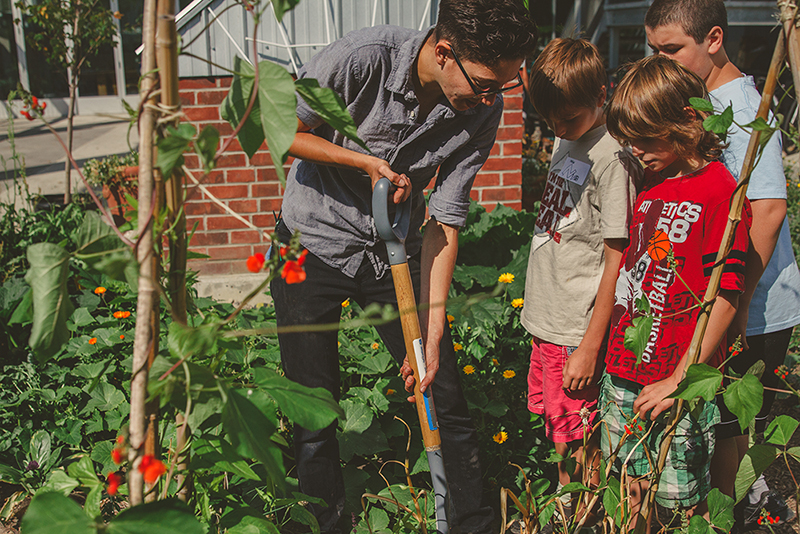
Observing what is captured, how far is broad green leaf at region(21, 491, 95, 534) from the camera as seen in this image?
0.55m

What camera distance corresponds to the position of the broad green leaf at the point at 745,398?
97cm

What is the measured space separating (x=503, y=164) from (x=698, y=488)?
2.54 meters

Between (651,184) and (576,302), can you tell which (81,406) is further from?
(651,184)

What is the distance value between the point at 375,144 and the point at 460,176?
10.9 inches

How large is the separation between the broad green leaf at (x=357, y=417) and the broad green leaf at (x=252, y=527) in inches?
46.4

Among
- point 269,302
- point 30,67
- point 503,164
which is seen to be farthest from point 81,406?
point 30,67

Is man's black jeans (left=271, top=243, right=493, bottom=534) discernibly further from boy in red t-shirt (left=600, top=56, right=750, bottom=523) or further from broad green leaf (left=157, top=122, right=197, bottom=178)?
broad green leaf (left=157, top=122, right=197, bottom=178)

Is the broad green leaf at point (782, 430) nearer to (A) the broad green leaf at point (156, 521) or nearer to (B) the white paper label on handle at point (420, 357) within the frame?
(B) the white paper label on handle at point (420, 357)

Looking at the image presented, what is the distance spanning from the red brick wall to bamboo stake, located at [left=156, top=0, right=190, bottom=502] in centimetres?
289

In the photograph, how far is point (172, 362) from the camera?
→ 685mm

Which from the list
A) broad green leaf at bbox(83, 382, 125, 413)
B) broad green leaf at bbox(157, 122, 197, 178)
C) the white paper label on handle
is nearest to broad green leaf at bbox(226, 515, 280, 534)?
broad green leaf at bbox(157, 122, 197, 178)

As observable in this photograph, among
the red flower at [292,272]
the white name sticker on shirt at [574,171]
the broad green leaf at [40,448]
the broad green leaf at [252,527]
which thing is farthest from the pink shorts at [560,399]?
the broad green leaf at [40,448]

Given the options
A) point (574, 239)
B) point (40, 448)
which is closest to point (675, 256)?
point (574, 239)

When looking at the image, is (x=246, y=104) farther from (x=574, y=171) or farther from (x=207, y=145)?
(x=574, y=171)
